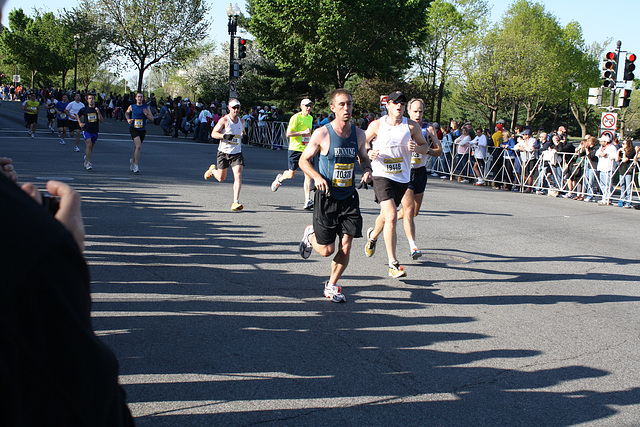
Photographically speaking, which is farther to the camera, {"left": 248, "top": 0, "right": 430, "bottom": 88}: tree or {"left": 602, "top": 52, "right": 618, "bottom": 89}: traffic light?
{"left": 248, "top": 0, "right": 430, "bottom": 88}: tree

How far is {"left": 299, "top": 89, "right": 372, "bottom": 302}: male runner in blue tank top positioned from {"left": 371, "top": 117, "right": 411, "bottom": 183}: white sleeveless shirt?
30.9 inches

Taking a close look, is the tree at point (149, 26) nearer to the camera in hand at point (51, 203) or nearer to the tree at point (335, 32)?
the tree at point (335, 32)

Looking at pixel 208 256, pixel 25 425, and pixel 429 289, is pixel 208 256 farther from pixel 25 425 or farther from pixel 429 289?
pixel 25 425

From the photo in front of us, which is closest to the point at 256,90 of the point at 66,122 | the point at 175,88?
the point at 66,122

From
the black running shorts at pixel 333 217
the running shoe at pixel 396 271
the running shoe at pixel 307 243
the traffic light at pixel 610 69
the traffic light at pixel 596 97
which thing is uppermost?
the traffic light at pixel 610 69

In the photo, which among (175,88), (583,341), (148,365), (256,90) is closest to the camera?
(148,365)

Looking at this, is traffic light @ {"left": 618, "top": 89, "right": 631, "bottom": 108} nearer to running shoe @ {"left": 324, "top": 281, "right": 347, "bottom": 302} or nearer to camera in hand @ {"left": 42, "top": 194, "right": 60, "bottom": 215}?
running shoe @ {"left": 324, "top": 281, "right": 347, "bottom": 302}

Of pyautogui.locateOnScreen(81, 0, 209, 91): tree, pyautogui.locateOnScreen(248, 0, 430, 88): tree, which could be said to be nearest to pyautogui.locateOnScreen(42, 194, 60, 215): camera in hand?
pyautogui.locateOnScreen(248, 0, 430, 88): tree

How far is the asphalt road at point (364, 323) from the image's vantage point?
3.79 metres

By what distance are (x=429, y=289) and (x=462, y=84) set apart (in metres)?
51.7

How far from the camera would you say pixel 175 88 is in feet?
281

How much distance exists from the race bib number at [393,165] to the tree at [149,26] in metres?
48.3

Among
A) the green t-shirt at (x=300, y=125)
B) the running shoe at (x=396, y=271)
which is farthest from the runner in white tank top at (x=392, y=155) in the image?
the green t-shirt at (x=300, y=125)

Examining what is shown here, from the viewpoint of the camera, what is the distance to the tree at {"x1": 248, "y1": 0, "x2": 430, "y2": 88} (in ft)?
120
